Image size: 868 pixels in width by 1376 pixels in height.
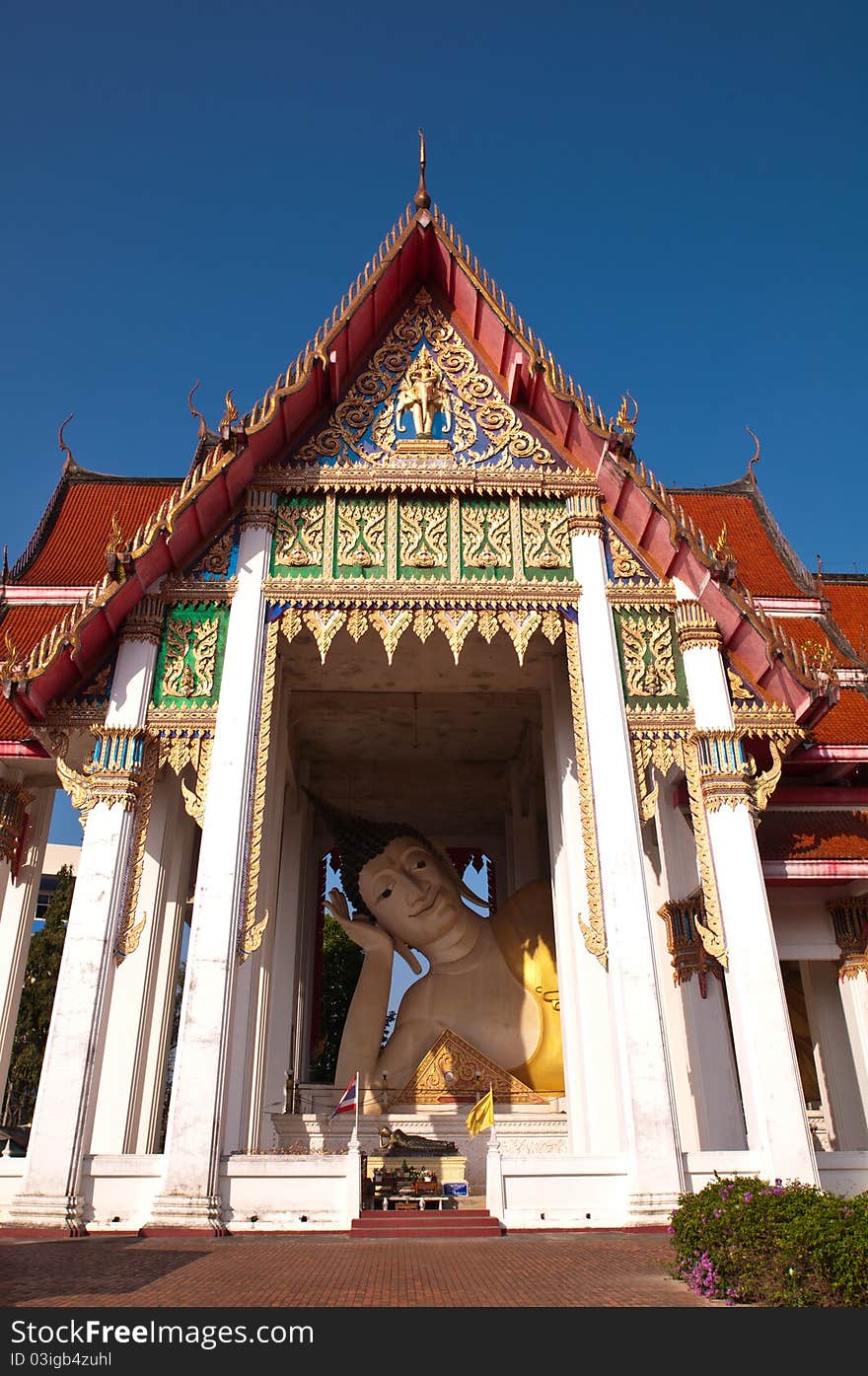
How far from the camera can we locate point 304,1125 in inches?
452

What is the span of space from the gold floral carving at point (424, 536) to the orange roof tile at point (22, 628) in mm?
4725

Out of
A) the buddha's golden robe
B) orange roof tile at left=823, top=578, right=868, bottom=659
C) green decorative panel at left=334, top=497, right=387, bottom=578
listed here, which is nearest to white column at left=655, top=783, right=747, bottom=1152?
the buddha's golden robe

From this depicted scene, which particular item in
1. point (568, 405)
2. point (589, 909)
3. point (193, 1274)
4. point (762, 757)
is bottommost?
point (193, 1274)

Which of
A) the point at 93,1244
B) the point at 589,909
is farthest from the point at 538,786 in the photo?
the point at 93,1244

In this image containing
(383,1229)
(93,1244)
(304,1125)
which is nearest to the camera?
(93,1244)

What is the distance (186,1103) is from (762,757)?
690cm

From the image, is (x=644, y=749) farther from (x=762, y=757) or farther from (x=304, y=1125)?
(x=304, y=1125)

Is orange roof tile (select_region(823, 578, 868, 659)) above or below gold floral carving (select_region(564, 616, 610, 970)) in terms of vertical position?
above

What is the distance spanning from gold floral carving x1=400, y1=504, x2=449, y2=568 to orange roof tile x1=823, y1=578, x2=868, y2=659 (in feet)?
24.0

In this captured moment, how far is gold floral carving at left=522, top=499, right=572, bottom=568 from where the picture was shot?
10750mm

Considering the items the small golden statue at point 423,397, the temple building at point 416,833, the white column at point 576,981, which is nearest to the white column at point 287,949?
the temple building at point 416,833

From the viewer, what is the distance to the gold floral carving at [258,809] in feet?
29.5

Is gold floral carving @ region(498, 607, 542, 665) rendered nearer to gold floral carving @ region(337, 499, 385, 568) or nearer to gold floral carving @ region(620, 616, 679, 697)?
gold floral carving @ region(620, 616, 679, 697)

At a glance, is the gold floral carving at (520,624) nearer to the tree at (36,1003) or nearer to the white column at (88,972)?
the white column at (88,972)
